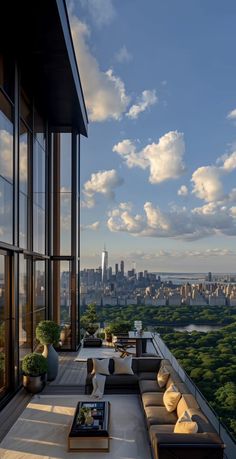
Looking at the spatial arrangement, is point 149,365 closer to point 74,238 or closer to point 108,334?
point 108,334

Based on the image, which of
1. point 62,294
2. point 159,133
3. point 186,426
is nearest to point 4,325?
point 186,426

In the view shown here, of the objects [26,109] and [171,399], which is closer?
[171,399]

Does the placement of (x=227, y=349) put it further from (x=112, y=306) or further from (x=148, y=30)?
(x=148, y=30)

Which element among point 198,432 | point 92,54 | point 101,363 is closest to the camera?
point 198,432

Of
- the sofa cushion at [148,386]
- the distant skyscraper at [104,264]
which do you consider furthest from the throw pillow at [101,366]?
the distant skyscraper at [104,264]

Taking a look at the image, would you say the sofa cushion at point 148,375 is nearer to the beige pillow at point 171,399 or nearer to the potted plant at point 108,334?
the beige pillow at point 171,399

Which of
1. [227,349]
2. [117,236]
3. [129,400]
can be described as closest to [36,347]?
[129,400]

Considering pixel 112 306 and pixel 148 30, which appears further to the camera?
pixel 112 306
